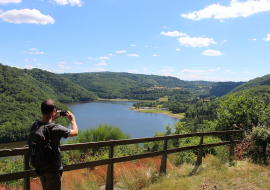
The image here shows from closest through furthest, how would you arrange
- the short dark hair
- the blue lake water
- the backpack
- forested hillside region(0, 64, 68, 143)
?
1. the backpack
2. the short dark hair
3. forested hillside region(0, 64, 68, 143)
4. the blue lake water

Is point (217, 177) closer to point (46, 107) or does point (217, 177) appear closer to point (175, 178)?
point (175, 178)

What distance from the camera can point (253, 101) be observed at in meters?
7.32

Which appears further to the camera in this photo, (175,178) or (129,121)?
(129,121)

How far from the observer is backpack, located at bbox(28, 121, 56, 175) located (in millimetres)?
1938

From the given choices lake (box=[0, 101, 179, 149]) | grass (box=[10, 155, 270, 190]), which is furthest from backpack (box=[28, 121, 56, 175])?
lake (box=[0, 101, 179, 149])

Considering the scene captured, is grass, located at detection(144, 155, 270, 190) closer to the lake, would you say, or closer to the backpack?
the backpack

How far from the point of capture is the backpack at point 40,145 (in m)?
1.94

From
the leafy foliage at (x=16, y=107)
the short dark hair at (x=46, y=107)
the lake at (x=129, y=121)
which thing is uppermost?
the short dark hair at (x=46, y=107)

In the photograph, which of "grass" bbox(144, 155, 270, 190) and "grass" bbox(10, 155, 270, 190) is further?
"grass" bbox(144, 155, 270, 190)

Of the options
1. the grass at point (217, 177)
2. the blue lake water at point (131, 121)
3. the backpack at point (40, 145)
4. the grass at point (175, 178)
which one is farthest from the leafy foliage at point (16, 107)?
the backpack at point (40, 145)

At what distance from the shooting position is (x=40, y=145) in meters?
1.94

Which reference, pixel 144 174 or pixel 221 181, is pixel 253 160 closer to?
pixel 221 181

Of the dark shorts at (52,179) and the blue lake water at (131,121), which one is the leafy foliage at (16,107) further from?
the dark shorts at (52,179)

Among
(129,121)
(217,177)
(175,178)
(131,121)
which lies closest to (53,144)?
(175,178)
